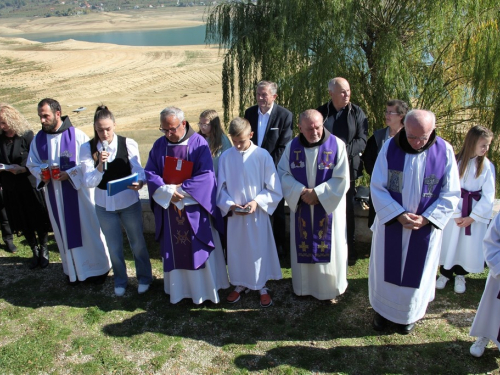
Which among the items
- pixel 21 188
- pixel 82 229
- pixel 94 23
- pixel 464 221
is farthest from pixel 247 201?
pixel 94 23

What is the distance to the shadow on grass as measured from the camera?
419 cm

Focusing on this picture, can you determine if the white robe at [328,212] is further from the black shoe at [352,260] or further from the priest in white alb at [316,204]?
the black shoe at [352,260]

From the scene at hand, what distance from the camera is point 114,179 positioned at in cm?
521

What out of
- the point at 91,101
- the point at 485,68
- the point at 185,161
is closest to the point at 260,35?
the point at 485,68

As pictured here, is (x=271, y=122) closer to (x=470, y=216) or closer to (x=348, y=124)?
(x=348, y=124)

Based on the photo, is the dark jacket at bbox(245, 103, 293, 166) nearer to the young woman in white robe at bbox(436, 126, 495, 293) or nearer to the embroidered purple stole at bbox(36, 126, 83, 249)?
the young woman in white robe at bbox(436, 126, 495, 293)

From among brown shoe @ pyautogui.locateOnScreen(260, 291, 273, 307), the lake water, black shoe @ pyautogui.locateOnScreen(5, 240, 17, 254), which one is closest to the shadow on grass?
brown shoe @ pyautogui.locateOnScreen(260, 291, 273, 307)

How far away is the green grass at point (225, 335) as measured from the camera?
4316 mm

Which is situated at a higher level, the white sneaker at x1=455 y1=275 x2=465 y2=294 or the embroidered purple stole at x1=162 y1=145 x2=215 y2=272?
the embroidered purple stole at x1=162 y1=145 x2=215 y2=272

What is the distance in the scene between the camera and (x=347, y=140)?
5.71 metres

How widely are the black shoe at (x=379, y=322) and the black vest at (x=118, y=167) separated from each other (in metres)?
3.10

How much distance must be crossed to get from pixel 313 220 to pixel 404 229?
98 centimetres

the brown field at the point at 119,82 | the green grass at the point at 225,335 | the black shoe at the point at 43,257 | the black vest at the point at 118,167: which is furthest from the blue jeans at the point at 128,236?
the brown field at the point at 119,82

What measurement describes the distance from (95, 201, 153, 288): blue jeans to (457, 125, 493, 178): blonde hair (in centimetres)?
365
